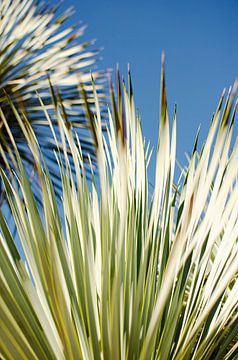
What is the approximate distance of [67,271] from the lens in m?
0.82

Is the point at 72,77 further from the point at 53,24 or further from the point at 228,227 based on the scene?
the point at 228,227

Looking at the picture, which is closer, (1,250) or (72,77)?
(1,250)

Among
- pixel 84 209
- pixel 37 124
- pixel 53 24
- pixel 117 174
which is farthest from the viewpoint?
pixel 53 24

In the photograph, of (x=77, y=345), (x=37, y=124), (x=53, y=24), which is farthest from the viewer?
(x=53, y=24)

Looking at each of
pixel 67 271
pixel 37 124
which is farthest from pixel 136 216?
pixel 37 124

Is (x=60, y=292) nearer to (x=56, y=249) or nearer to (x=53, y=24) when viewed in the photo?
(x=56, y=249)

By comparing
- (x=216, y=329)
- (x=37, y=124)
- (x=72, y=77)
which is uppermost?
(x=72, y=77)

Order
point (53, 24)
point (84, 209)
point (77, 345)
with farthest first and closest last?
point (53, 24)
point (84, 209)
point (77, 345)

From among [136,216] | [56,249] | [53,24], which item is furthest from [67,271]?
[53,24]

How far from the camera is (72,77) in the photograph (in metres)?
2.79

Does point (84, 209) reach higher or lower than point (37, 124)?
lower

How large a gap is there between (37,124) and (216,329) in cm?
212

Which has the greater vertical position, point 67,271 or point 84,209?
point 84,209

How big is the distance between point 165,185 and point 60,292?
325 mm
